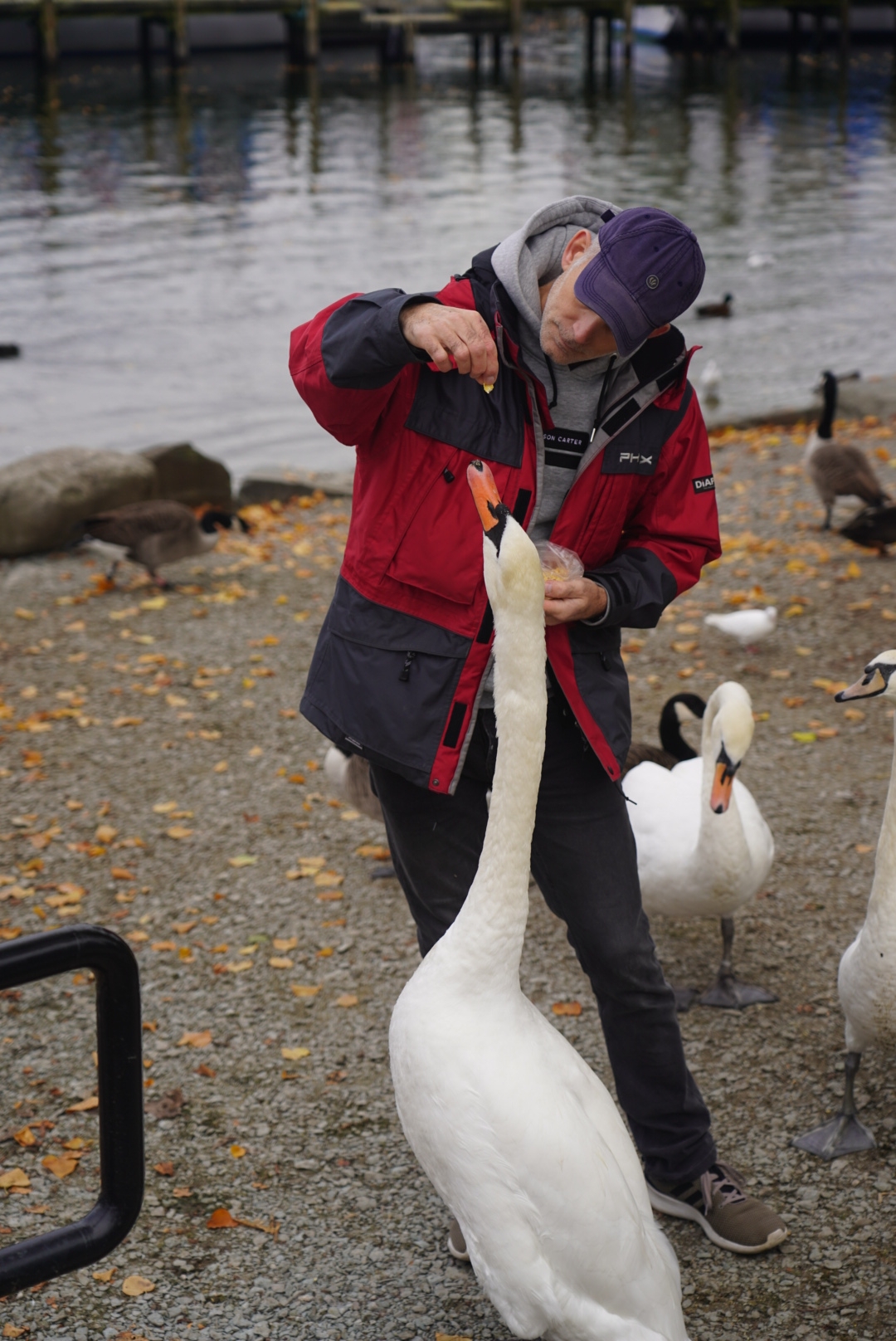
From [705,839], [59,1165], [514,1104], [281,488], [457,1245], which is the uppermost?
[514,1104]

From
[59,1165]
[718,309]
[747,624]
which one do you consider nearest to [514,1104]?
[59,1165]

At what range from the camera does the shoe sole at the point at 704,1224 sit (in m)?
3.63

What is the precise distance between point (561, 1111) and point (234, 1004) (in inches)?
99.1

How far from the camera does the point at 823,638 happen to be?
27.3ft

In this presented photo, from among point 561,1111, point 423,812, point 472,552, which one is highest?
point 472,552

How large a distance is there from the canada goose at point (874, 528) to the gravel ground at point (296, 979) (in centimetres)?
24

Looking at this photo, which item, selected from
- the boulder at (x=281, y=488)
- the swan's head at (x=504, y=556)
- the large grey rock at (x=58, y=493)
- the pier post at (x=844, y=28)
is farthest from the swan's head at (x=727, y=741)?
the pier post at (x=844, y=28)

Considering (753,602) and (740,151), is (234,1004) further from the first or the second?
(740,151)

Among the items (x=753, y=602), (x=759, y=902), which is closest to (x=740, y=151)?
(x=753, y=602)

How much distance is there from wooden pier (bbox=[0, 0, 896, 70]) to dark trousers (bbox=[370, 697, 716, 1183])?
45238 millimetres

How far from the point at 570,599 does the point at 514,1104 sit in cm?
116

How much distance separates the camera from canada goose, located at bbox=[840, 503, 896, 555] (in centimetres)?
926

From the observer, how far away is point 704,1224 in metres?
3.70

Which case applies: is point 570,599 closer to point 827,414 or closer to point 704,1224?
point 704,1224
